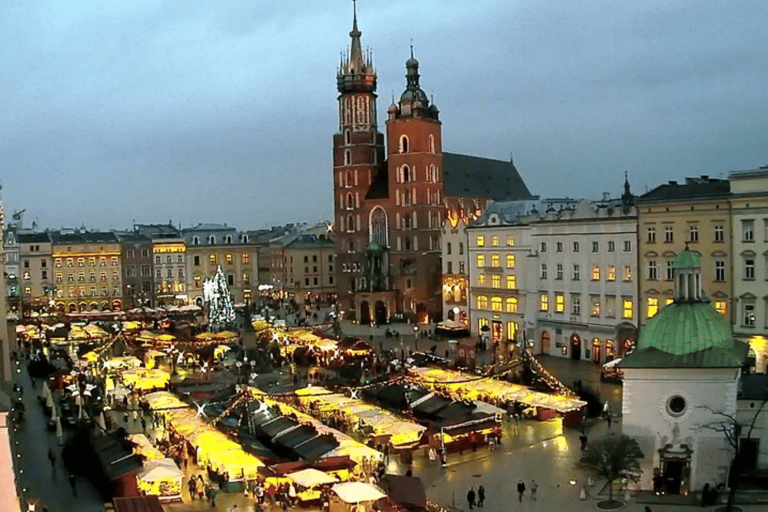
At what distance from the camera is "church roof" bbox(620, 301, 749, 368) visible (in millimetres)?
26219

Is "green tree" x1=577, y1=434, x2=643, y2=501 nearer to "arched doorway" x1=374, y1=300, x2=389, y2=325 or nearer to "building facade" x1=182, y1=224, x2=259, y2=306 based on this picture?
"arched doorway" x1=374, y1=300, x2=389, y2=325

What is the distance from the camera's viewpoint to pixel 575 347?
172ft

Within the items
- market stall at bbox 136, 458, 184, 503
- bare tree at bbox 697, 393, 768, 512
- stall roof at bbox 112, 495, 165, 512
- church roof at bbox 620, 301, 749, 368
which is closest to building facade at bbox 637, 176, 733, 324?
church roof at bbox 620, 301, 749, 368

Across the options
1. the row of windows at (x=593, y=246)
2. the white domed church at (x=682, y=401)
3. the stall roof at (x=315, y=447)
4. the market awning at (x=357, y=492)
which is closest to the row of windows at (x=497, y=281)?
the row of windows at (x=593, y=246)

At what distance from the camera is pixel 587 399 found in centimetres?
3712

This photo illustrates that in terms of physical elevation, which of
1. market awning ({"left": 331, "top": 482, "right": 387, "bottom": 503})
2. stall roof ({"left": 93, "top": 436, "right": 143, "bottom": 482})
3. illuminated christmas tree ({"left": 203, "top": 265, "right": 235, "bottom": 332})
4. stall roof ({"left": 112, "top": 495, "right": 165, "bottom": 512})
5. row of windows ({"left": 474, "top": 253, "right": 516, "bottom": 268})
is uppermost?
row of windows ({"left": 474, "top": 253, "right": 516, "bottom": 268})

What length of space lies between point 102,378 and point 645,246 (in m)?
28.7

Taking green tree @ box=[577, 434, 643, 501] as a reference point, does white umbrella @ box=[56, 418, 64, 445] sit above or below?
below

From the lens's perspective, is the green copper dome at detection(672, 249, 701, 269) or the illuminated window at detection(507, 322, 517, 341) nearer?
the green copper dome at detection(672, 249, 701, 269)

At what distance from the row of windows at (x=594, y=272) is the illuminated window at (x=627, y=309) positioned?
1188 millimetres

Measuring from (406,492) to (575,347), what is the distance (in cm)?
3003

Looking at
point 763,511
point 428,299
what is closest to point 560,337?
point 428,299

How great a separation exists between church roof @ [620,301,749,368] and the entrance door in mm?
2857

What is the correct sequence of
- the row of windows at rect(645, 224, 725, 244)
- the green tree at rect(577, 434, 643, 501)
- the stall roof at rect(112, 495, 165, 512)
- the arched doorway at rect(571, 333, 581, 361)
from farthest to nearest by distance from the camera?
the arched doorway at rect(571, 333, 581, 361), the row of windows at rect(645, 224, 725, 244), the green tree at rect(577, 434, 643, 501), the stall roof at rect(112, 495, 165, 512)
